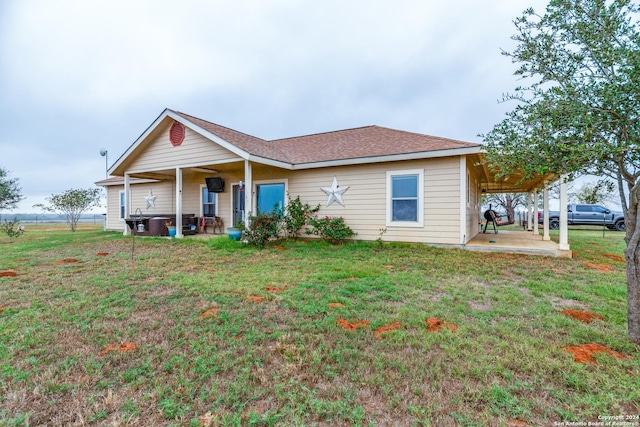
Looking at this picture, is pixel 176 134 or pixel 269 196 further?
pixel 269 196

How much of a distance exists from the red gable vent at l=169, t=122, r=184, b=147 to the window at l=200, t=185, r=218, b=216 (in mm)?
2364

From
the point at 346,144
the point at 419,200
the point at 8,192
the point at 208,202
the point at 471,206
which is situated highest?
the point at 346,144

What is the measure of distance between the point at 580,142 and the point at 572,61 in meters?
0.85

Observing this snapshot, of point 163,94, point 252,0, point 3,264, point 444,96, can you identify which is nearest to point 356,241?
point 3,264

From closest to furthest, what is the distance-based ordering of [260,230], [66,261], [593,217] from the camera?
[66,261] → [260,230] → [593,217]

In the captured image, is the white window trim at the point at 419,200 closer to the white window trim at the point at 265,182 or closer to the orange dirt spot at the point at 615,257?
the white window trim at the point at 265,182

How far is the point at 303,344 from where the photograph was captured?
7.78ft

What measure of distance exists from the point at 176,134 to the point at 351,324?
31.2ft

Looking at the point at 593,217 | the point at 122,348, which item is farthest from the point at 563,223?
the point at 593,217

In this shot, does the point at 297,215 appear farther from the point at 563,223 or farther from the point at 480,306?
the point at 563,223

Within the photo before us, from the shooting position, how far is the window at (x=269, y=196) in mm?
9703

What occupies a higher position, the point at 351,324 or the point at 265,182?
the point at 265,182

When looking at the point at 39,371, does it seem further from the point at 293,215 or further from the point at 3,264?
the point at 293,215

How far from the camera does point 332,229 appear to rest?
8.08 meters
